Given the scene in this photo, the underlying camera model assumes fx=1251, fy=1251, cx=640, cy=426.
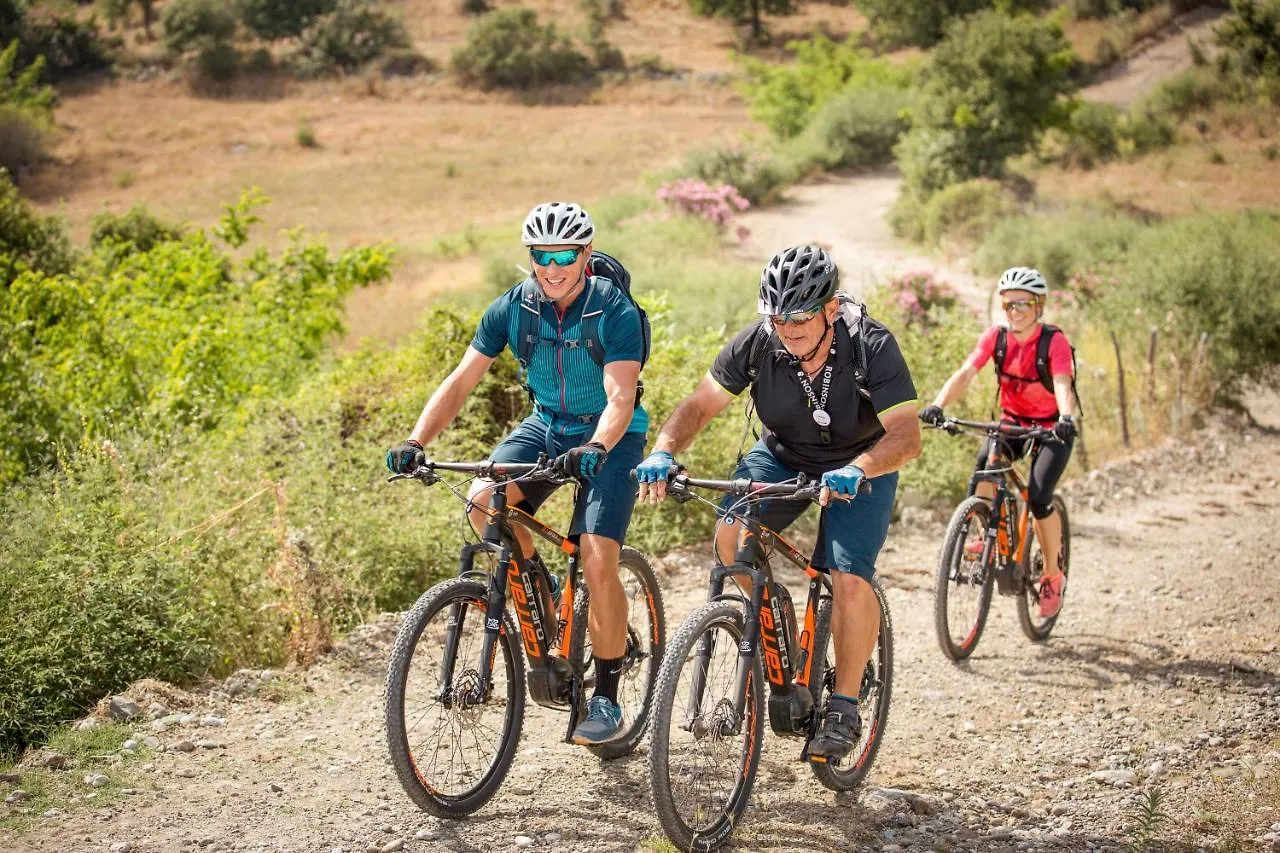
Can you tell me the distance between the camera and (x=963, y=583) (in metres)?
7.26

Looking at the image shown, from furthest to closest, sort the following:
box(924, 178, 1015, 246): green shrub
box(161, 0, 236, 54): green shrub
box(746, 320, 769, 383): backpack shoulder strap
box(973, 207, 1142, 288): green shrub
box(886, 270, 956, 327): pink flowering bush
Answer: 1. box(161, 0, 236, 54): green shrub
2. box(924, 178, 1015, 246): green shrub
3. box(973, 207, 1142, 288): green shrub
4. box(886, 270, 956, 327): pink flowering bush
5. box(746, 320, 769, 383): backpack shoulder strap

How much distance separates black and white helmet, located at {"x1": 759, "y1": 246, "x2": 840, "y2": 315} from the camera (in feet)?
15.7

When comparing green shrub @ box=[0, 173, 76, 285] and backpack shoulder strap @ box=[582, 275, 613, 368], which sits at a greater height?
backpack shoulder strap @ box=[582, 275, 613, 368]

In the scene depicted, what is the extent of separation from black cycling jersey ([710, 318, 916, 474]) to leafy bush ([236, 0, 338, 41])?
64041mm

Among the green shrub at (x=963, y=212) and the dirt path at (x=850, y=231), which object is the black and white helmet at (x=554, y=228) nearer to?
the dirt path at (x=850, y=231)

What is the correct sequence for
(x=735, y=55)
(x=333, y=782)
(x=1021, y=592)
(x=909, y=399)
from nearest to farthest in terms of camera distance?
1. (x=909, y=399)
2. (x=333, y=782)
3. (x=1021, y=592)
4. (x=735, y=55)

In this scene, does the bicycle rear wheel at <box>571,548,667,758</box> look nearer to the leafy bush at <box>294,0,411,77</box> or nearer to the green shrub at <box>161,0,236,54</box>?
the green shrub at <box>161,0,236,54</box>

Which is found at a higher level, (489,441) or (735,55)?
(735,55)

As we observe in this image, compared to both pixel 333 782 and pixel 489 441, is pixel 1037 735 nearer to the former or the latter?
pixel 333 782

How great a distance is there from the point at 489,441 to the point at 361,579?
236 centimetres

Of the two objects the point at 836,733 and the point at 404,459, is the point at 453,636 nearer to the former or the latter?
the point at 404,459

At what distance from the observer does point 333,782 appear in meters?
5.58

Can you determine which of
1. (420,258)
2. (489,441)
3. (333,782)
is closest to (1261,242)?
(489,441)

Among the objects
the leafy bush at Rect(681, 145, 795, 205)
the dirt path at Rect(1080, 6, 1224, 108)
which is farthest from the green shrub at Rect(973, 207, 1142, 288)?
the dirt path at Rect(1080, 6, 1224, 108)
